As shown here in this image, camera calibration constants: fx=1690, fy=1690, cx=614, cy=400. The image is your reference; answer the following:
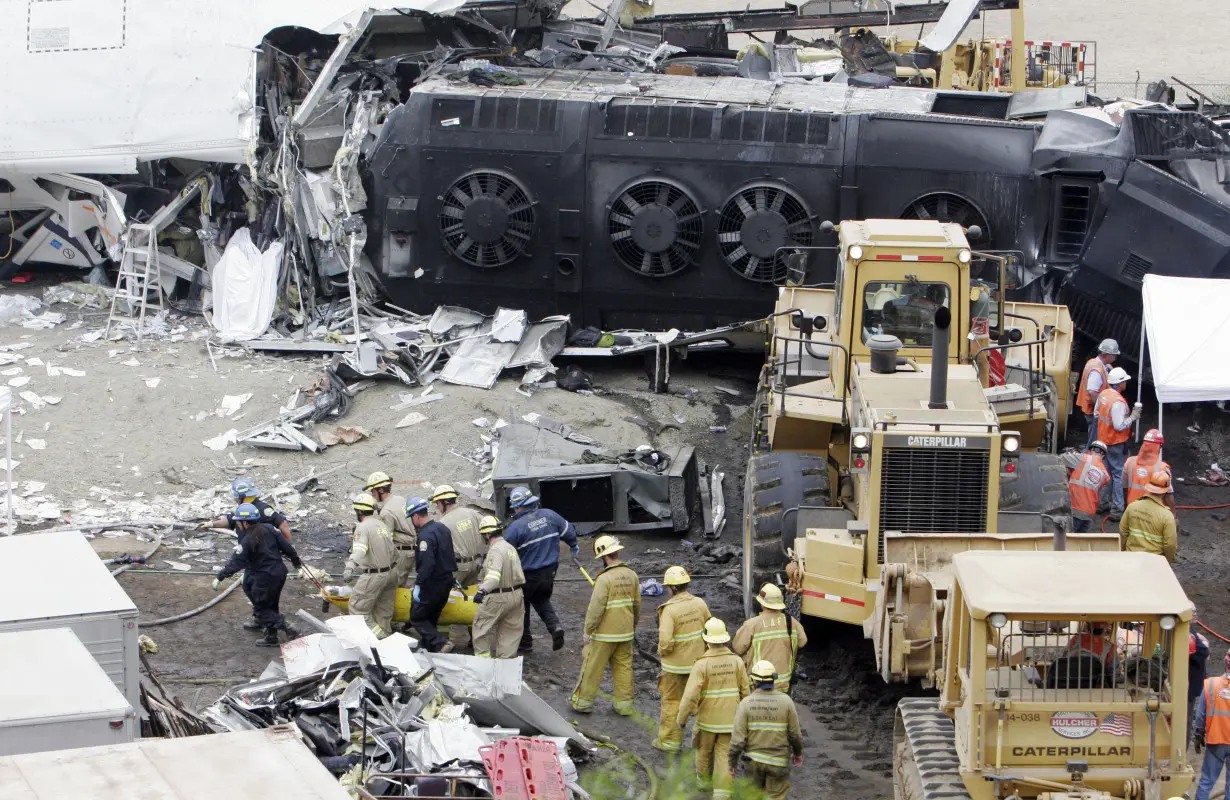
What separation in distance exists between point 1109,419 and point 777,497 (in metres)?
3.94

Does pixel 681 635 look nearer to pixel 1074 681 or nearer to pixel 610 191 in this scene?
pixel 1074 681

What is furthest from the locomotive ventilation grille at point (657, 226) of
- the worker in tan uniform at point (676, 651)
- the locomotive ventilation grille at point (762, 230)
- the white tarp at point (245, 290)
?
the worker in tan uniform at point (676, 651)

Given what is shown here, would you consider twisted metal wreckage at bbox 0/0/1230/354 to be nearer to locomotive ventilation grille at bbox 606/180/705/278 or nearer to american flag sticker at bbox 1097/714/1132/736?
locomotive ventilation grille at bbox 606/180/705/278

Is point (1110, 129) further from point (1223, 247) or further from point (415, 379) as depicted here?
point (415, 379)

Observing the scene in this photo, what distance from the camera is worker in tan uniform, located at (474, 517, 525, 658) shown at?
11.2 m

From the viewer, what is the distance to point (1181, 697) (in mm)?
7914

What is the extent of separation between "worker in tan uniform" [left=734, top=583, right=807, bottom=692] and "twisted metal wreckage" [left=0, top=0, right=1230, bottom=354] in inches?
260

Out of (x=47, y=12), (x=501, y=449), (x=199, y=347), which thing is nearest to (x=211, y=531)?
(x=501, y=449)

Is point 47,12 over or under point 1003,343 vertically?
over

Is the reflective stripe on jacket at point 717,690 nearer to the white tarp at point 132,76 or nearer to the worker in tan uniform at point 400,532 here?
the worker in tan uniform at point 400,532

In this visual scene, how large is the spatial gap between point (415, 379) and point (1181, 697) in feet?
32.8

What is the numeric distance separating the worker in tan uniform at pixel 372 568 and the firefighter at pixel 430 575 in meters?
0.23

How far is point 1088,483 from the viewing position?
518 inches

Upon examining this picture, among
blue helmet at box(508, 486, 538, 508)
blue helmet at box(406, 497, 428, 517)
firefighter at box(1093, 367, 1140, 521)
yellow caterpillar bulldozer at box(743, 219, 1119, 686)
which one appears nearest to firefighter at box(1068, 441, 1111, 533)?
yellow caterpillar bulldozer at box(743, 219, 1119, 686)
